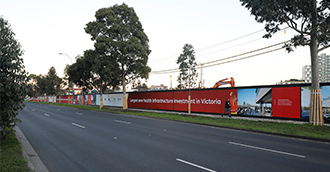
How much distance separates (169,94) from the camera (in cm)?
2638

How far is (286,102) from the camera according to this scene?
51.6 ft

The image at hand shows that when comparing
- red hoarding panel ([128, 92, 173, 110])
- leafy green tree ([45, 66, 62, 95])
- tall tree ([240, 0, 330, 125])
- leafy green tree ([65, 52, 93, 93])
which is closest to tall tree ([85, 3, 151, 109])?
red hoarding panel ([128, 92, 173, 110])

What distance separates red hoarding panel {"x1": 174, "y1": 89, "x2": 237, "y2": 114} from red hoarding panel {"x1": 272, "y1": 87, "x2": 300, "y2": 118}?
358 centimetres

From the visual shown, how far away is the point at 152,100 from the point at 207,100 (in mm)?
9856

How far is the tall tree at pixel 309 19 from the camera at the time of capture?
12.8 meters

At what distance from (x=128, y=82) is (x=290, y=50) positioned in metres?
21.6

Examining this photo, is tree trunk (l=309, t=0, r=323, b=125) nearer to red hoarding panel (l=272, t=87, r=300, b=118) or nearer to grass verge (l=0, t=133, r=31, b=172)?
red hoarding panel (l=272, t=87, r=300, b=118)

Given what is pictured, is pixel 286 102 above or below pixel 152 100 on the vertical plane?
above

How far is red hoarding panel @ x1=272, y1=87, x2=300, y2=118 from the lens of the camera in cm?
1523

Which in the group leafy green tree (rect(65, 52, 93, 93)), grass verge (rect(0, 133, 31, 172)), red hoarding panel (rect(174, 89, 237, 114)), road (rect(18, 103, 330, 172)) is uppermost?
leafy green tree (rect(65, 52, 93, 93))

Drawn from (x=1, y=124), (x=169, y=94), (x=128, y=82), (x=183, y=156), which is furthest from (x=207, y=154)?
(x=128, y=82)

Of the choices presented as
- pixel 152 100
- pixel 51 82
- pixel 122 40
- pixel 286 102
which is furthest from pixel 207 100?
pixel 51 82

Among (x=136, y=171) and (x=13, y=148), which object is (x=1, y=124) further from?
(x=136, y=171)

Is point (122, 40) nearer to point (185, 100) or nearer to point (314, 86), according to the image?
point (185, 100)
